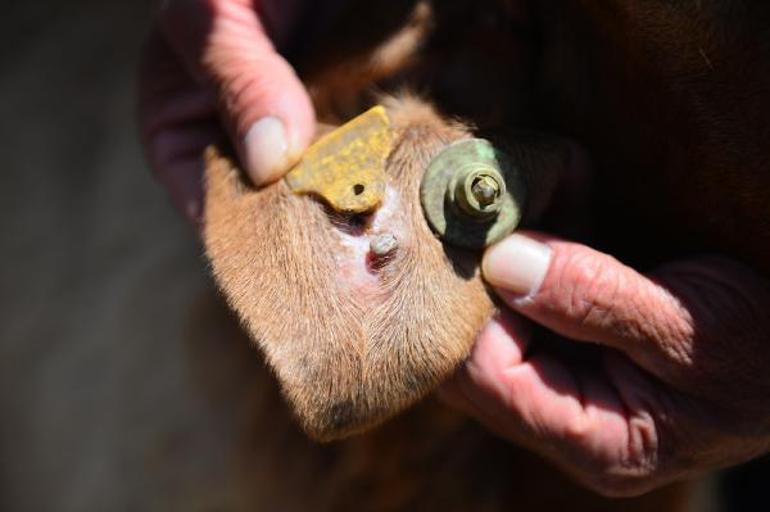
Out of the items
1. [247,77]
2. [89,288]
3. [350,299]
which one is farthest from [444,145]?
[89,288]

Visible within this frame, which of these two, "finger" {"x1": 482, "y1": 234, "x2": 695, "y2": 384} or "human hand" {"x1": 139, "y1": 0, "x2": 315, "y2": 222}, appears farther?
"human hand" {"x1": 139, "y1": 0, "x2": 315, "y2": 222}

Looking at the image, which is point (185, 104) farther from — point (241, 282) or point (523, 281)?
point (523, 281)

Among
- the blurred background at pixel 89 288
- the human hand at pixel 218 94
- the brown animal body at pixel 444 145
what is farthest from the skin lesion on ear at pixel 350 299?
the blurred background at pixel 89 288

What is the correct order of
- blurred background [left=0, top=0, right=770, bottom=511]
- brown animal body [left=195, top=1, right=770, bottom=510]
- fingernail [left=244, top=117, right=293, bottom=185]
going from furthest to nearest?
1. blurred background [left=0, top=0, right=770, bottom=511]
2. fingernail [left=244, top=117, right=293, bottom=185]
3. brown animal body [left=195, top=1, right=770, bottom=510]

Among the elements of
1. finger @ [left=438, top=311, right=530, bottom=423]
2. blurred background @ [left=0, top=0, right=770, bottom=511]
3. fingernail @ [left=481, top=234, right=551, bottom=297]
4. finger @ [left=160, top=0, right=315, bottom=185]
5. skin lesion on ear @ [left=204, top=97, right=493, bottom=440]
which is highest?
finger @ [left=160, top=0, right=315, bottom=185]

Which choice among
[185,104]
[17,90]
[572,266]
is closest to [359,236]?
[572,266]

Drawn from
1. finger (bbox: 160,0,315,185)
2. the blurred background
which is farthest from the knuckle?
the blurred background

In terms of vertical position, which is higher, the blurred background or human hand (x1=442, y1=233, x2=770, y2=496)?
human hand (x1=442, y1=233, x2=770, y2=496)

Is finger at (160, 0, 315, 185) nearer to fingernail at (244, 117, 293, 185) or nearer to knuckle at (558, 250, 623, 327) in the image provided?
fingernail at (244, 117, 293, 185)

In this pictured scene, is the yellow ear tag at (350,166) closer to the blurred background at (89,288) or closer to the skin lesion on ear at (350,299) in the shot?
the skin lesion on ear at (350,299)

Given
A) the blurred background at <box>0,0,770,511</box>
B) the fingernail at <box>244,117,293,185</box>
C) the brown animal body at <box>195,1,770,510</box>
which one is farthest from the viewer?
the blurred background at <box>0,0,770,511</box>
